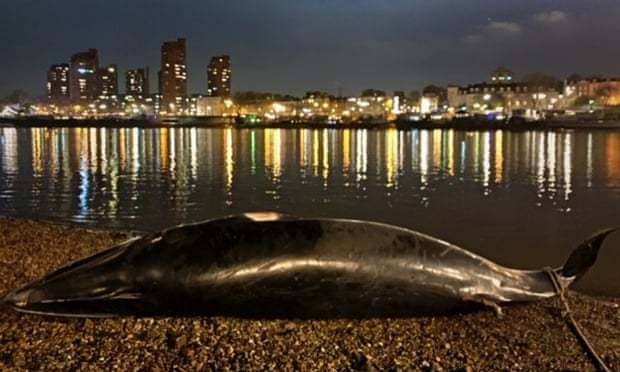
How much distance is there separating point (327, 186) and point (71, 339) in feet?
83.5

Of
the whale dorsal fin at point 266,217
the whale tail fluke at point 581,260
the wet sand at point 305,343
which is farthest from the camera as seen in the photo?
the whale tail fluke at point 581,260

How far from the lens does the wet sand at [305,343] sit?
21.1ft

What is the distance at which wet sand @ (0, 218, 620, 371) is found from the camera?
644 centimetres

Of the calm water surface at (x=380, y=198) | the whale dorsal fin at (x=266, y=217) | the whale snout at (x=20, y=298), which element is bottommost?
the calm water surface at (x=380, y=198)

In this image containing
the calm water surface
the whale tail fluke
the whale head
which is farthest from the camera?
the calm water surface

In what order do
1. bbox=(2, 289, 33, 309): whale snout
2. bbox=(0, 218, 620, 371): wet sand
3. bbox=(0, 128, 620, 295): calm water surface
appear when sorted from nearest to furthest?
bbox=(0, 218, 620, 371): wet sand < bbox=(2, 289, 33, 309): whale snout < bbox=(0, 128, 620, 295): calm water surface

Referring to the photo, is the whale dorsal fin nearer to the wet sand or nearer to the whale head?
the wet sand

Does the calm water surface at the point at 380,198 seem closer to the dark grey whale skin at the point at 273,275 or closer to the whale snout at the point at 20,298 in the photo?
the dark grey whale skin at the point at 273,275

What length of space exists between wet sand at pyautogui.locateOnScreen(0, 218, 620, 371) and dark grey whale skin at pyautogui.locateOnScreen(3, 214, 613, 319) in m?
0.17

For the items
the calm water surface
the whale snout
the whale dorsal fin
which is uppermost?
the whale dorsal fin

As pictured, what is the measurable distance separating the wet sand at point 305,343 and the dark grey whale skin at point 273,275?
0.54ft

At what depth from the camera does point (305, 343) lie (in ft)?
22.8

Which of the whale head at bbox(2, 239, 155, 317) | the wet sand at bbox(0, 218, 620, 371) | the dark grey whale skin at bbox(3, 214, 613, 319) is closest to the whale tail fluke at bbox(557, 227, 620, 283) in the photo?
the dark grey whale skin at bbox(3, 214, 613, 319)

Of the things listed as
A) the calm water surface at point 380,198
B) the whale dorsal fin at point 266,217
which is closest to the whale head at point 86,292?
the whale dorsal fin at point 266,217
